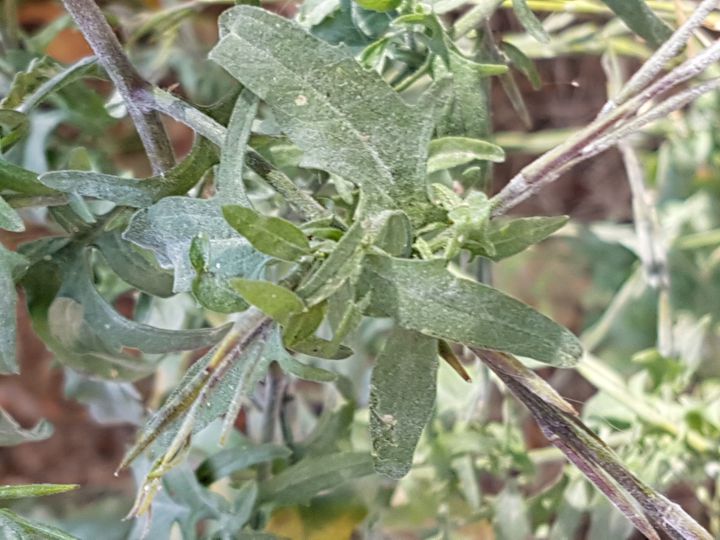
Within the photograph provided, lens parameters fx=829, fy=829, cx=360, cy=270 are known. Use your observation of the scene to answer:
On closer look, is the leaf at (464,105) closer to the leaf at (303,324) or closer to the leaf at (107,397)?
the leaf at (303,324)

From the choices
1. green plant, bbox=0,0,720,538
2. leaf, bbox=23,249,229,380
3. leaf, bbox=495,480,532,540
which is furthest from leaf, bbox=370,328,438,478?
leaf, bbox=495,480,532,540

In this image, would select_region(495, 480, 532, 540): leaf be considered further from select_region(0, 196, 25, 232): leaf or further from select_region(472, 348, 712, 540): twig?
select_region(0, 196, 25, 232): leaf

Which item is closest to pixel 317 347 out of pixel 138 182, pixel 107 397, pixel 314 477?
pixel 138 182

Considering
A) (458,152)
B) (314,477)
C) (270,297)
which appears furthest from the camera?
(314,477)

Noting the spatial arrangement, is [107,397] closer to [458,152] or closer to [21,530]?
[21,530]

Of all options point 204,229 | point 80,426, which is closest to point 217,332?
point 204,229

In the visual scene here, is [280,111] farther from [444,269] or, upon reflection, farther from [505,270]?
[505,270]

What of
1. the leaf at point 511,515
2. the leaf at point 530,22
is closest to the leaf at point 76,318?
the leaf at point 530,22

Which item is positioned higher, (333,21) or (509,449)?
(333,21)
